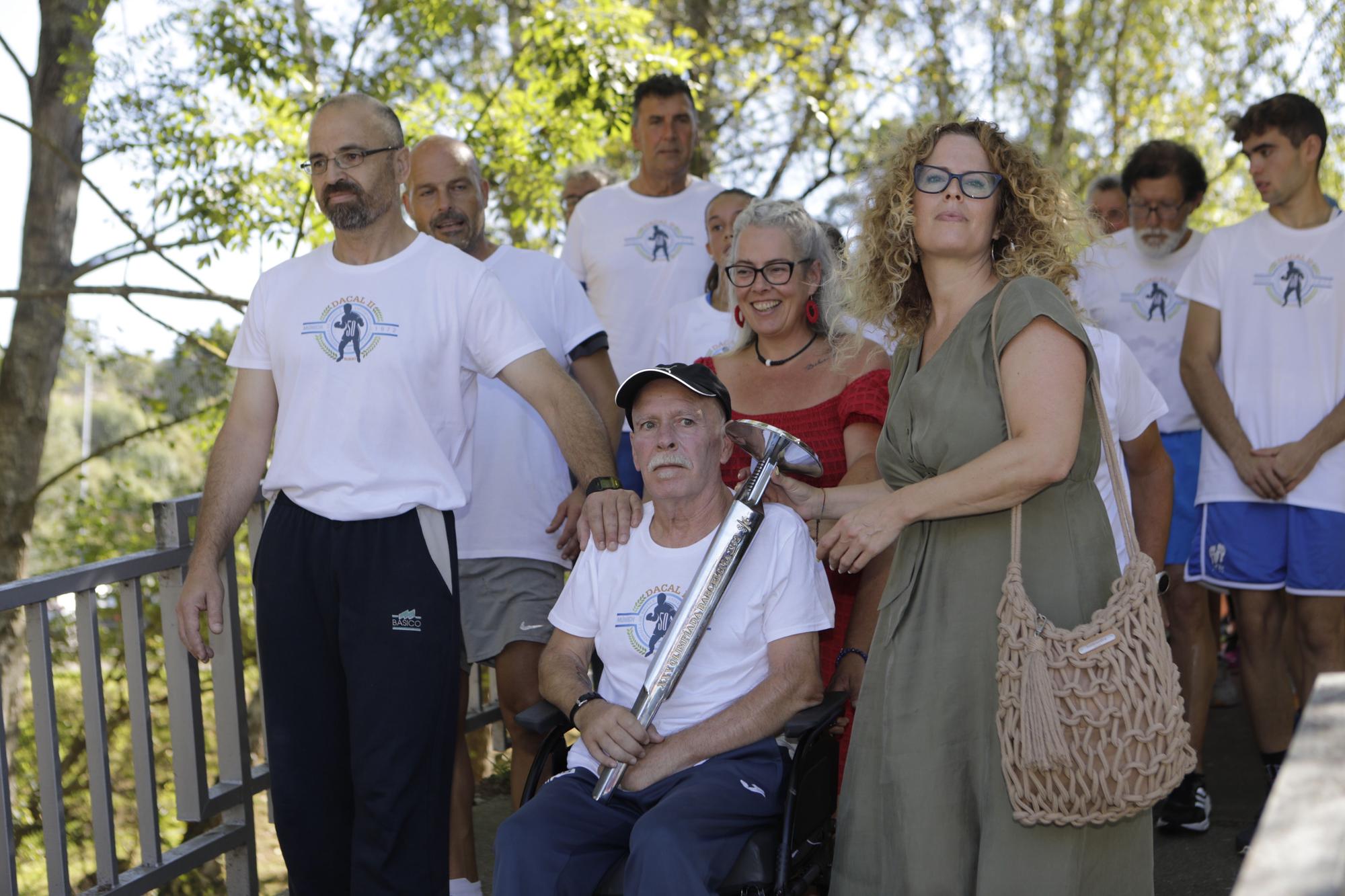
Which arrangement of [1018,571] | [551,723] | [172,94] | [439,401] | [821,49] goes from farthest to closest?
[821,49]
[172,94]
[439,401]
[551,723]
[1018,571]

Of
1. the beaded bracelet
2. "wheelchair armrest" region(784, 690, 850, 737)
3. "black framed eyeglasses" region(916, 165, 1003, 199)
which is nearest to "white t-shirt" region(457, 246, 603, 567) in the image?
the beaded bracelet

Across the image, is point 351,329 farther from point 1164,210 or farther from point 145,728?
point 1164,210

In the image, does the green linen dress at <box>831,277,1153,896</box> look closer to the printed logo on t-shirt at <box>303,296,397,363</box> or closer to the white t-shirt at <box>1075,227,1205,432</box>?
the printed logo on t-shirt at <box>303,296,397,363</box>

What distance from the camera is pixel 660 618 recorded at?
9.95ft

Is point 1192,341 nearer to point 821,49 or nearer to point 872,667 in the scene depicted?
point 872,667

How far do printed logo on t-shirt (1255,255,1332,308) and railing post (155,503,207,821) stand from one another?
11.0 ft

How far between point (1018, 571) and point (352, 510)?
5.07 feet

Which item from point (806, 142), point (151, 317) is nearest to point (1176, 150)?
point (151, 317)

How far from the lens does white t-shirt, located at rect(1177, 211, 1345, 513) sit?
418 cm

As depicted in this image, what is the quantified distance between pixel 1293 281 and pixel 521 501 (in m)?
2.52

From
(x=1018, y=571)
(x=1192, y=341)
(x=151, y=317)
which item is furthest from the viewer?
(x=151, y=317)

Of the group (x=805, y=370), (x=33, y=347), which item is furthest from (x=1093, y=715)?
(x=33, y=347)

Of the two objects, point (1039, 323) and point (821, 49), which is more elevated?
point (821, 49)

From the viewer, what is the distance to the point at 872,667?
8.49ft
